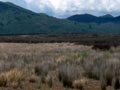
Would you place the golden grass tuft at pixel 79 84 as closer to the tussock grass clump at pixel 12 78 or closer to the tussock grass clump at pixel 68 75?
the tussock grass clump at pixel 68 75

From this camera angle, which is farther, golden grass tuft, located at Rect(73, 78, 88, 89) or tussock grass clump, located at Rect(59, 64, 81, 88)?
tussock grass clump, located at Rect(59, 64, 81, 88)

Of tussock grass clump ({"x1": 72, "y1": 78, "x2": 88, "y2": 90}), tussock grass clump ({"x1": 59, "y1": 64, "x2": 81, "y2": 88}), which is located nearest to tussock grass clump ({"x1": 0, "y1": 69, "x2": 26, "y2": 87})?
tussock grass clump ({"x1": 59, "y1": 64, "x2": 81, "y2": 88})

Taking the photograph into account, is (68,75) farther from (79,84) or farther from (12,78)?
(12,78)

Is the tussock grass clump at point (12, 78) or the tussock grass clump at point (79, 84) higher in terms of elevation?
the tussock grass clump at point (12, 78)

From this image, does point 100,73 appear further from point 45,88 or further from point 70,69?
point 45,88

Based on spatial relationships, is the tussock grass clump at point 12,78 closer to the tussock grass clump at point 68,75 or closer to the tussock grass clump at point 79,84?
the tussock grass clump at point 68,75

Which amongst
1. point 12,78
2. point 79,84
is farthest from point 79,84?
point 12,78

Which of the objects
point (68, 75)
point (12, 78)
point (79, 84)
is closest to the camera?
point (79, 84)

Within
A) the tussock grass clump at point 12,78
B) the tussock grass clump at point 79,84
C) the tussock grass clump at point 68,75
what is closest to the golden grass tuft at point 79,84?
the tussock grass clump at point 79,84

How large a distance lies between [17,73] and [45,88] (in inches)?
105

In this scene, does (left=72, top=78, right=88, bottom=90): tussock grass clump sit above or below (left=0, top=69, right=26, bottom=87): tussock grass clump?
below

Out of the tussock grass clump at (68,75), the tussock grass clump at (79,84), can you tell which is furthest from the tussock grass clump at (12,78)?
the tussock grass clump at (79,84)

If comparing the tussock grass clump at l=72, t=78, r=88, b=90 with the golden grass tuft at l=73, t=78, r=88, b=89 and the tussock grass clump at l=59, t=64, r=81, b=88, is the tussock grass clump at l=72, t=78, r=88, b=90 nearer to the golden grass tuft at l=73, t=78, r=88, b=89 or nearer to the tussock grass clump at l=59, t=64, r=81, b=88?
the golden grass tuft at l=73, t=78, r=88, b=89

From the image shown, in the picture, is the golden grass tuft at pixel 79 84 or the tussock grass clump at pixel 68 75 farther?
the tussock grass clump at pixel 68 75
